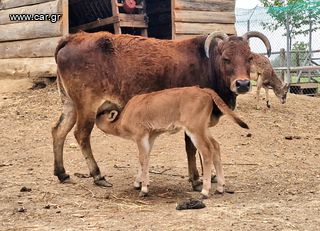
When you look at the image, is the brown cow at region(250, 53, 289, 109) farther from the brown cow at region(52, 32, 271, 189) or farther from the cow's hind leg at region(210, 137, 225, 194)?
the cow's hind leg at region(210, 137, 225, 194)

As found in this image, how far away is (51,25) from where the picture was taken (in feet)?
41.3

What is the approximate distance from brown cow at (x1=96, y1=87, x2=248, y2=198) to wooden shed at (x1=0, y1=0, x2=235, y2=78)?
6.24 m

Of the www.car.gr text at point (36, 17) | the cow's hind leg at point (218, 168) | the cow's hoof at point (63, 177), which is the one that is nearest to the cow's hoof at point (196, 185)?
the cow's hind leg at point (218, 168)

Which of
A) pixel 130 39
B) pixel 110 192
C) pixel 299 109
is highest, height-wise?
pixel 130 39

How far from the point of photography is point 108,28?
1581cm

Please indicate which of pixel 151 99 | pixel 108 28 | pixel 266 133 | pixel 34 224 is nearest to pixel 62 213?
pixel 34 224

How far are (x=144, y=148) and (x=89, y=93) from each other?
43.3 inches

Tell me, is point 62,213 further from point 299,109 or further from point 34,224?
point 299,109

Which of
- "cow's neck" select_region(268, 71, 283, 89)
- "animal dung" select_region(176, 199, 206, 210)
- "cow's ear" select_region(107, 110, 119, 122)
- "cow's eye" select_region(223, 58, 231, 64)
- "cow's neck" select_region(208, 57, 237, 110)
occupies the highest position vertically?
"cow's eye" select_region(223, 58, 231, 64)

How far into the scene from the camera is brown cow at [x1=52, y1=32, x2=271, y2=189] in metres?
7.02

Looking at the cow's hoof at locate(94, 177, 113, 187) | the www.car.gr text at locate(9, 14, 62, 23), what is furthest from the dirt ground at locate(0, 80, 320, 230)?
the www.car.gr text at locate(9, 14, 62, 23)

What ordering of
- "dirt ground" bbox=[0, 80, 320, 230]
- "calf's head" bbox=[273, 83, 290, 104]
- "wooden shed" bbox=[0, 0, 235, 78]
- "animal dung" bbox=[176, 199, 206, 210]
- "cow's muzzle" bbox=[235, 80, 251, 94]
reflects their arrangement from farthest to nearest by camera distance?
"calf's head" bbox=[273, 83, 290, 104] < "wooden shed" bbox=[0, 0, 235, 78] < "cow's muzzle" bbox=[235, 80, 251, 94] < "animal dung" bbox=[176, 199, 206, 210] < "dirt ground" bbox=[0, 80, 320, 230]

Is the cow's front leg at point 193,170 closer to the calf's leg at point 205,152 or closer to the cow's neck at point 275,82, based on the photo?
the calf's leg at point 205,152

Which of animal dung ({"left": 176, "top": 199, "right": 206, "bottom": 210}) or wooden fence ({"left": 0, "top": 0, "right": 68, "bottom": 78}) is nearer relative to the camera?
animal dung ({"left": 176, "top": 199, "right": 206, "bottom": 210})
